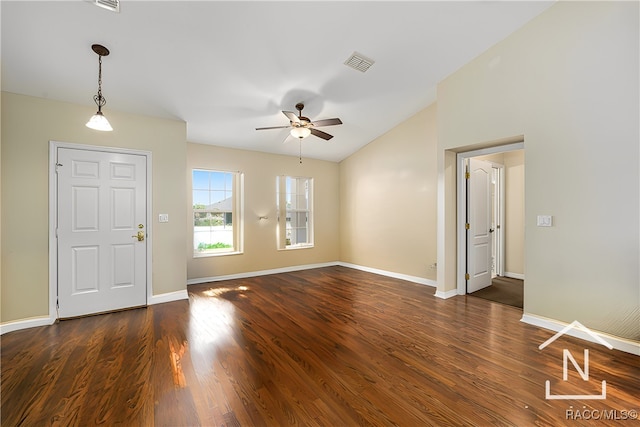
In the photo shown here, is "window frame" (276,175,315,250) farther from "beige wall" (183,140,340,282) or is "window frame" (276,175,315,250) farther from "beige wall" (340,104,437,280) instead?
"beige wall" (340,104,437,280)

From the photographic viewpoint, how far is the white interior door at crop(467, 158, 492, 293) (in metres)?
4.33

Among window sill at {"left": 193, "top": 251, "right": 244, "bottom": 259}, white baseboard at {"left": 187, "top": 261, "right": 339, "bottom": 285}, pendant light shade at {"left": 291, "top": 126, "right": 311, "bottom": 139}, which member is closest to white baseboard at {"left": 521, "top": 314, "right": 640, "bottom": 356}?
pendant light shade at {"left": 291, "top": 126, "right": 311, "bottom": 139}

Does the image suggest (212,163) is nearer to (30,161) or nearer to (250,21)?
(30,161)

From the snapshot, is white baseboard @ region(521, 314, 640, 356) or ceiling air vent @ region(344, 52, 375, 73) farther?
ceiling air vent @ region(344, 52, 375, 73)

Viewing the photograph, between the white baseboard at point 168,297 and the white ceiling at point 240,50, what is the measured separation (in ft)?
8.33

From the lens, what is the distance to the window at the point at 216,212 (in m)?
5.19

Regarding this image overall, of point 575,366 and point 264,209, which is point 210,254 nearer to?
point 264,209

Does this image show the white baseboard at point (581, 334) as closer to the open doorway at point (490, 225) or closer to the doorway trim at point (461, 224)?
the open doorway at point (490, 225)

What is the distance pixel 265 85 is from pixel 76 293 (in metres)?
3.68

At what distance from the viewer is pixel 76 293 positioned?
11.3 ft

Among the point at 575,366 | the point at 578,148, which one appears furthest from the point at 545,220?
the point at 575,366

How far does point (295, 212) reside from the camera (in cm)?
645

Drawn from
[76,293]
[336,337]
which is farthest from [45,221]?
[336,337]

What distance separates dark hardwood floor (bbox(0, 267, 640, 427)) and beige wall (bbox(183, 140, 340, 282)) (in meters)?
1.80
